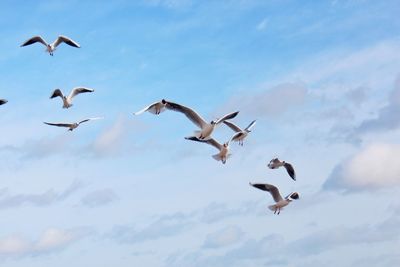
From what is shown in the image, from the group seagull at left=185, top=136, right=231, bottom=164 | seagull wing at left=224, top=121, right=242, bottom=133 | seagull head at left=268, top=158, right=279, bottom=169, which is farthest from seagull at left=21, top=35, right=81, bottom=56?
Result: seagull head at left=268, top=158, right=279, bottom=169

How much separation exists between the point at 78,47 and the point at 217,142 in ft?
42.0

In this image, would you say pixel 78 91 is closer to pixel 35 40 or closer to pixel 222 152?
pixel 35 40

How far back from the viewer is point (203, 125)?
35.1 meters

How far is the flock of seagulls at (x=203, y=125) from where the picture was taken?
112 feet

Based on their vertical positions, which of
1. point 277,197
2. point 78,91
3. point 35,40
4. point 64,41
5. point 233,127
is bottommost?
point 277,197

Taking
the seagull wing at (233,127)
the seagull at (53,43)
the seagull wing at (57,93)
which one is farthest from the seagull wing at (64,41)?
the seagull wing at (233,127)

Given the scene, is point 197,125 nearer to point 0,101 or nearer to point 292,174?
point 292,174

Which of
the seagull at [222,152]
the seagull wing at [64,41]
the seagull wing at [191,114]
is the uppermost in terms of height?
the seagull wing at [64,41]

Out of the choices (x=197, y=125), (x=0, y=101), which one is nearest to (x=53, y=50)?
(x=0, y=101)

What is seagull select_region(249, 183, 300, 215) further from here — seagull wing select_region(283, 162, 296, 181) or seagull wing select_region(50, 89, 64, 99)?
seagull wing select_region(50, 89, 64, 99)

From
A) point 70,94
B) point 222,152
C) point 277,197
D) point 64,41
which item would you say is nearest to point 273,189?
point 277,197

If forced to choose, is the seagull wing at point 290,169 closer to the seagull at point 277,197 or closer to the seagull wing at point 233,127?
the seagull at point 277,197

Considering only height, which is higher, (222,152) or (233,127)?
(233,127)

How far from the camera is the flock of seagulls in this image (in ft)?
112
